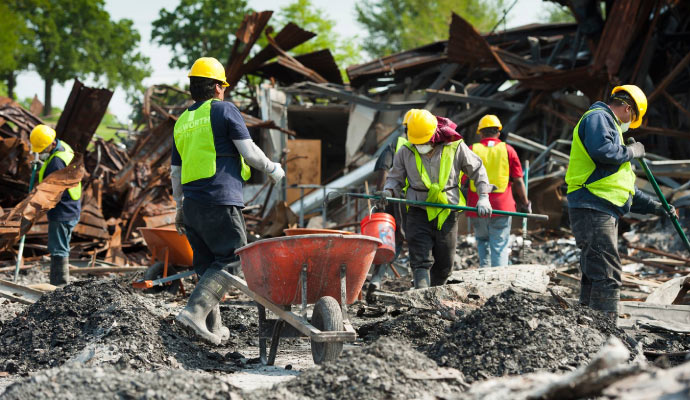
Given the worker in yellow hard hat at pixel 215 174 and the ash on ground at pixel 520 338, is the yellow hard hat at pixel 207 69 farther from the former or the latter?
the ash on ground at pixel 520 338

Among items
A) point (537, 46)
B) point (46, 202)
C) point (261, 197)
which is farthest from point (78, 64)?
point (46, 202)

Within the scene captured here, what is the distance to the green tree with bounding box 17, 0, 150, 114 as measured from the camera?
40031 mm

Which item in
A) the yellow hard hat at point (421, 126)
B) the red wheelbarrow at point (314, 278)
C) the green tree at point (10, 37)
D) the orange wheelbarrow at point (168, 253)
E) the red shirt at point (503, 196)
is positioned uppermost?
the green tree at point (10, 37)

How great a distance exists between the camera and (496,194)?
7.50m

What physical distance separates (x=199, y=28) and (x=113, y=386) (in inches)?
1520

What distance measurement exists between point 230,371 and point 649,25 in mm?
10618

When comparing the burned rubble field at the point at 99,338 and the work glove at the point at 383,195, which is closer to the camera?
the burned rubble field at the point at 99,338

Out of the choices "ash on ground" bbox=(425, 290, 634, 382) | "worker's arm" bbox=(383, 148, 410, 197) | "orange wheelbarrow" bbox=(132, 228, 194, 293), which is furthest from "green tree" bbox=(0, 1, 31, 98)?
"ash on ground" bbox=(425, 290, 634, 382)

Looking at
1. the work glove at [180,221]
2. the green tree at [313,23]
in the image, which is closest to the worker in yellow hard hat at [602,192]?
the work glove at [180,221]

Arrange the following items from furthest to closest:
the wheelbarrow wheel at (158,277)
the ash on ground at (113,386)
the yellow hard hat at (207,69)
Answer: the wheelbarrow wheel at (158,277) → the yellow hard hat at (207,69) → the ash on ground at (113,386)

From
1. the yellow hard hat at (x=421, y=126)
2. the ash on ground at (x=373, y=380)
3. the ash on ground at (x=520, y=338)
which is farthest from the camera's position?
the yellow hard hat at (x=421, y=126)

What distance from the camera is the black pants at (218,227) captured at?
181 inches

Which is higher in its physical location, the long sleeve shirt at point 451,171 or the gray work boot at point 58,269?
the long sleeve shirt at point 451,171

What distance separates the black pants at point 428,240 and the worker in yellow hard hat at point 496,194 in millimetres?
1344
